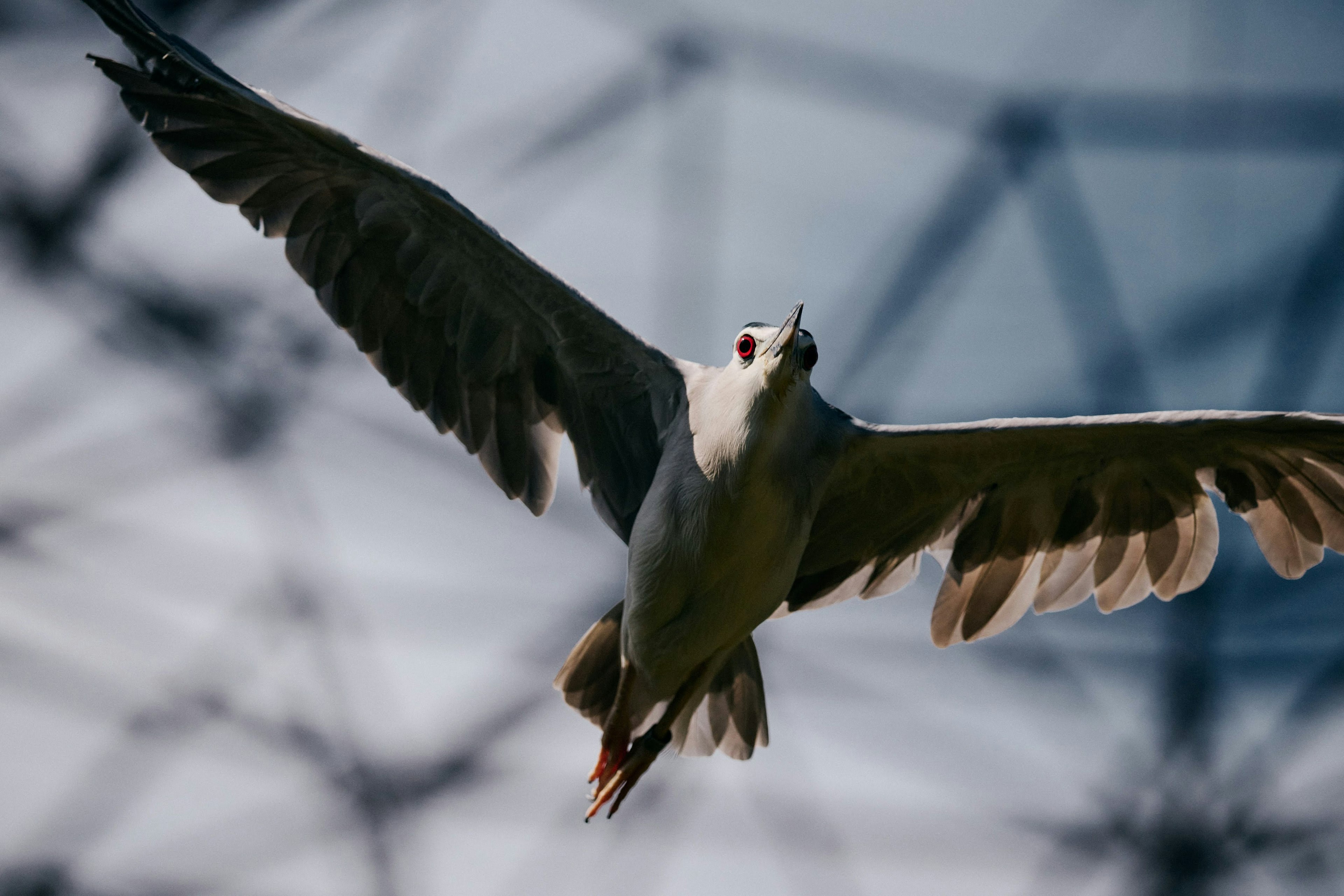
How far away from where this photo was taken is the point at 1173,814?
893 centimetres

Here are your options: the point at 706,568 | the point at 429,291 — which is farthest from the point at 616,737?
the point at 429,291

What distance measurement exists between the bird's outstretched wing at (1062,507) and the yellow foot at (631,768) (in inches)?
34.0

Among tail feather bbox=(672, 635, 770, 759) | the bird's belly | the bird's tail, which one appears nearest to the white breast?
the bird's belly

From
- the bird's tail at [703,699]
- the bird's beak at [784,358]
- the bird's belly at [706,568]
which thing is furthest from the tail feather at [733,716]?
the bird's beak at [784,358]

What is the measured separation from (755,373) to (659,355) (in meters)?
0.70

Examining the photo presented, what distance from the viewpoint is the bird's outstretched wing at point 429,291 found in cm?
399

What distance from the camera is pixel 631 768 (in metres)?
4.33

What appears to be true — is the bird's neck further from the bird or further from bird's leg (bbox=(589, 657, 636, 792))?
Result: bird's leg (bbox=(589, 657, 636, 792))

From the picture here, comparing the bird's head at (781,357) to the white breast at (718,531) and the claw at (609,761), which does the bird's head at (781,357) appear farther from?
the claw at (609,761)

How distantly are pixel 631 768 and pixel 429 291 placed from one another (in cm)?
203

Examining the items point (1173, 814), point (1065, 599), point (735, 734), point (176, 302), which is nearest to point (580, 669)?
point (735, 734)

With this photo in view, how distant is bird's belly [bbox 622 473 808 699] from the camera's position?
3.75 m

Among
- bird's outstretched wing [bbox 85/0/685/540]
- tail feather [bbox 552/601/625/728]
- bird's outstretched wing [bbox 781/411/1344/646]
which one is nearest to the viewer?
bird's outstretched wing [bbox 85/0/685/540]

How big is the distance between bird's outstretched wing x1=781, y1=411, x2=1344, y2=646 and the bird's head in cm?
56
